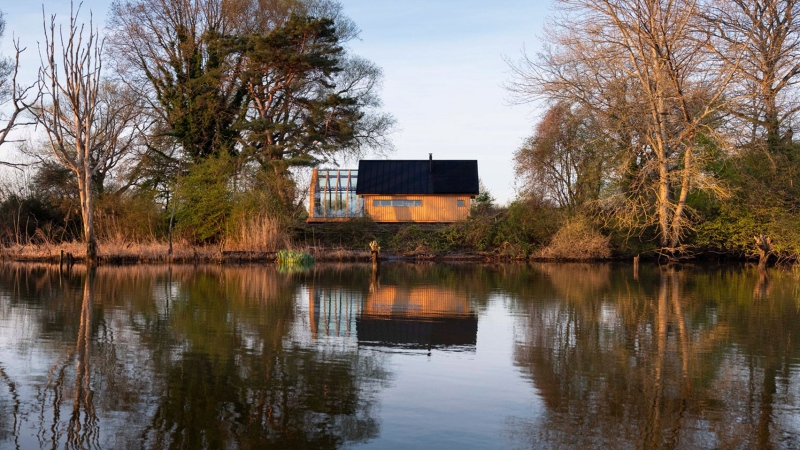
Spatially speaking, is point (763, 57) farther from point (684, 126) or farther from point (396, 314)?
point (396, 314)

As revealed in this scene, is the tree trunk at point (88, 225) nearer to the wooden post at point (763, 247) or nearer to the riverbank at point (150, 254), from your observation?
the riverbank at point (150, 254)

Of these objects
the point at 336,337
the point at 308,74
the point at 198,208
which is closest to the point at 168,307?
the point at 336,337

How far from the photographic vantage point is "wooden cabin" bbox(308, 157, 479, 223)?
132 feet

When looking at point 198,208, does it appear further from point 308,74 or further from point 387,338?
point 387,338

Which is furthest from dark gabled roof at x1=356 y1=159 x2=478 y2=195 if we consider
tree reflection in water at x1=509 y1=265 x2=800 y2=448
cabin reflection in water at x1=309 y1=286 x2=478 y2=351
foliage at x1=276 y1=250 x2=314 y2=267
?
tree reflection in water at x1=509 y1=265 x2=800 y2=448

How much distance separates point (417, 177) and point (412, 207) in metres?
1.83

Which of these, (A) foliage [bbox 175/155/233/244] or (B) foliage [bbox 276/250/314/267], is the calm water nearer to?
(B) foliage [bbox 276/250/314/267]

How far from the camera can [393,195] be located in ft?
135

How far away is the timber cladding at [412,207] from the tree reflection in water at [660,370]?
2388 cm

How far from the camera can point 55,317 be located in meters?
12.8

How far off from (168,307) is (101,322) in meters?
2.23

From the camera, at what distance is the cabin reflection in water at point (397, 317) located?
11242mm

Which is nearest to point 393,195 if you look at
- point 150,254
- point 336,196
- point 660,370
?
point 336,196

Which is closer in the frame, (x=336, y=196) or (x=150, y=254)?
(x=150, y=254)
